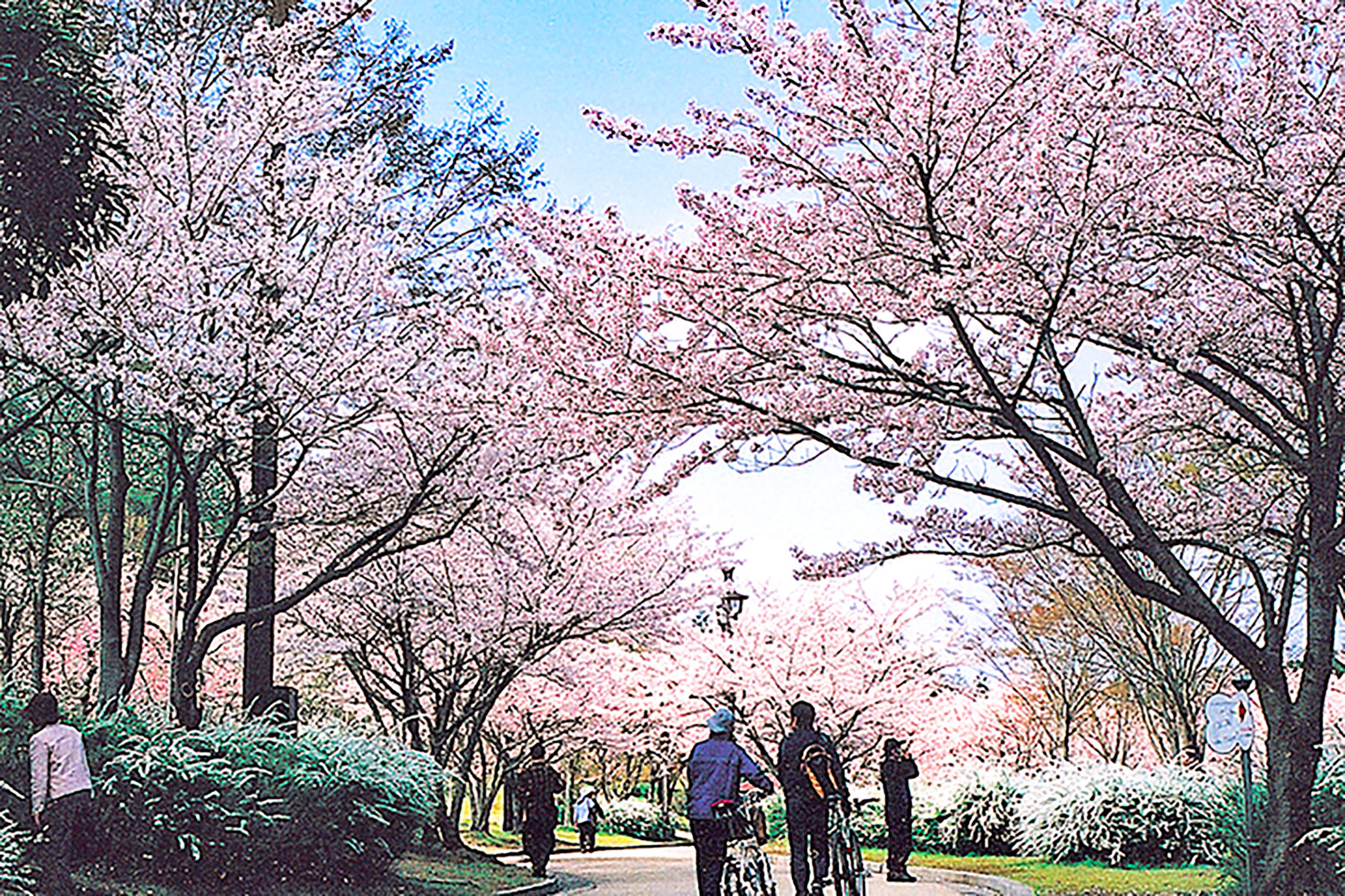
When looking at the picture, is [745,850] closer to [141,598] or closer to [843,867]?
[843,867]

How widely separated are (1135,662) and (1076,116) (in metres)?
16.8

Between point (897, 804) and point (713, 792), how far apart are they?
7.38 meters

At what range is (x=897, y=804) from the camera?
1662 centimetres

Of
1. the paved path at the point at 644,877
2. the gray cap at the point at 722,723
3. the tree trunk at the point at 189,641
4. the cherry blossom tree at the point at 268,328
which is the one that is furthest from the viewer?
the paved path at the point at 644,877

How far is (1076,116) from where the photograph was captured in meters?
9.00

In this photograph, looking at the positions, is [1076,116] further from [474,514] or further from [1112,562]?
[474,514]

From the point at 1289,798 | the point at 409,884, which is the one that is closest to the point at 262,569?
the point at 409,884

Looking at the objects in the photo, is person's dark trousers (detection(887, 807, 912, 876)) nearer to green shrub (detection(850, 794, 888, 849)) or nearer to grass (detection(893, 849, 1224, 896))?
grass (detection(893, 849, 1224, 896))

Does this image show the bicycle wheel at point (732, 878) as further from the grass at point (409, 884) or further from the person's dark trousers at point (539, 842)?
the person's dark trousers at point (539, 842)

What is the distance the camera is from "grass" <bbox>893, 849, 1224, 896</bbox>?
14273 mm

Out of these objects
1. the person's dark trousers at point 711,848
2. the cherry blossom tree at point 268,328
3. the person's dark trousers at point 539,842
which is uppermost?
the cherry blossom tree at point 268,328

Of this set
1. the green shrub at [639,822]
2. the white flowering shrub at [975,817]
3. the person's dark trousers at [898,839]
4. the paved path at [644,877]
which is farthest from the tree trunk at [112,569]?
the green shrub at [639,822]

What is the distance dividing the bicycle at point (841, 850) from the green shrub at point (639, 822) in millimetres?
29280

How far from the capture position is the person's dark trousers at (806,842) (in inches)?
429
